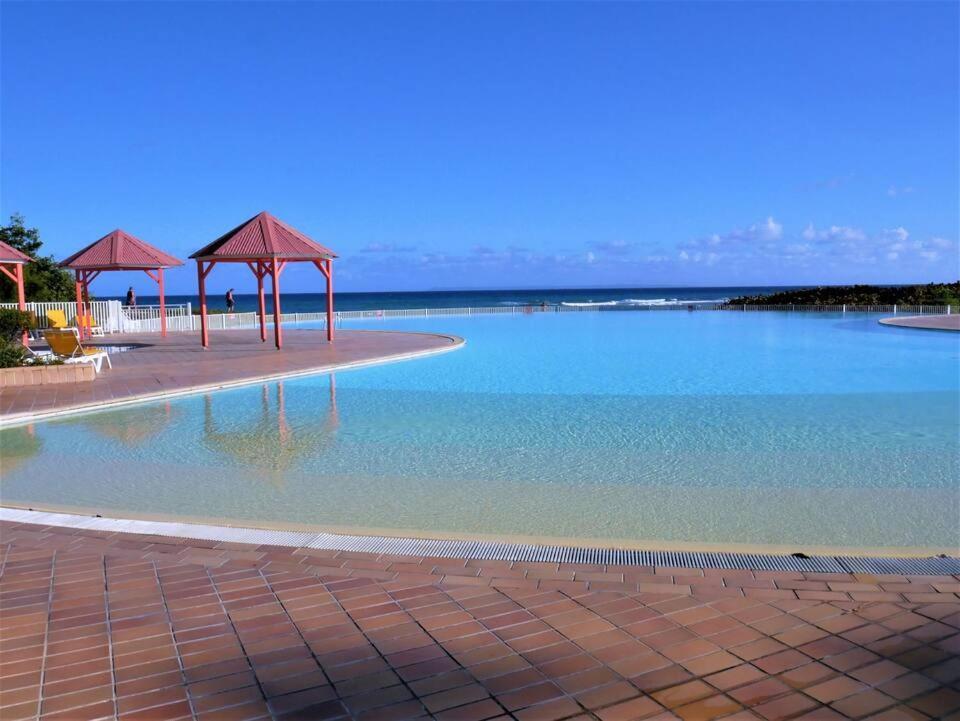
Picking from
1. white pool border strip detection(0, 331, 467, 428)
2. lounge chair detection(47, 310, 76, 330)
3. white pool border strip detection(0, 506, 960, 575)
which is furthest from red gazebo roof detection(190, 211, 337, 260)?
white pool border strip detection(0, 506, 960, 575)

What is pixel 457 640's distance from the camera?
2785mm

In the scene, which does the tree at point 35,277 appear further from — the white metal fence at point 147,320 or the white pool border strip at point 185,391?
the white pool border strip at point 185,391

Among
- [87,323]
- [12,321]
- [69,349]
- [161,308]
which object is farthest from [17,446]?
[161,308]

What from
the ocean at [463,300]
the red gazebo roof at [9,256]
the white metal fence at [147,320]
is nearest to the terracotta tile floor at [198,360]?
the white metal fence at [147,320]

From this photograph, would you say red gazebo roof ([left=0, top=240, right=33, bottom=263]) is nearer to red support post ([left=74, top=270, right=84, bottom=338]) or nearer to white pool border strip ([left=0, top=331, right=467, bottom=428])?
red support post ([left=74, top=270, right=84, bottom=338])

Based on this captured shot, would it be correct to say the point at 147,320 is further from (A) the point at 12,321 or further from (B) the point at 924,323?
(B) the point at 924,323

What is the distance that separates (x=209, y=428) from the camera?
26.5 feet

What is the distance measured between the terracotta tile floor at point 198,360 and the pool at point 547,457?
0.78 metres

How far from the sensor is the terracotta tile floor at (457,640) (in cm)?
236

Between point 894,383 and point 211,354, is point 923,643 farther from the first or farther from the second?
point 211,354

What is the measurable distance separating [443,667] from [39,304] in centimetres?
2030

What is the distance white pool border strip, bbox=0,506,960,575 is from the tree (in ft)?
59.9

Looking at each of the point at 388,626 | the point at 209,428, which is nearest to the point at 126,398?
the point at 209,428

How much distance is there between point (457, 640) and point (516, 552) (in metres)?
1.04
